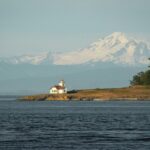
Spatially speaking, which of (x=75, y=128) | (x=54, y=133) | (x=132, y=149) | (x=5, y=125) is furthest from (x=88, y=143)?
(x=5, y=125)

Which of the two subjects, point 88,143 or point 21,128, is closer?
point 88,143

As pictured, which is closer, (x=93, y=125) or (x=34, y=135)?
(x=34, y=135)

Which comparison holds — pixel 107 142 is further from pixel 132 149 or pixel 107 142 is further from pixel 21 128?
pixel 21 128

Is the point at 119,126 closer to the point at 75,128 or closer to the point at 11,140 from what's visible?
the point at 75,128

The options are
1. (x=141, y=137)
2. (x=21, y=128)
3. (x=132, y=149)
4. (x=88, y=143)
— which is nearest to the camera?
(x=132, y=149)

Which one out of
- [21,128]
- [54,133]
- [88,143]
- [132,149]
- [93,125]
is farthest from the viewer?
[93,125]

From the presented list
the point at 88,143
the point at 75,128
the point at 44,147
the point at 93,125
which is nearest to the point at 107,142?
the point at 88,143

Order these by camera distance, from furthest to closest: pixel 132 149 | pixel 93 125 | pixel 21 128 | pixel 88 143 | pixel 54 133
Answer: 1. pixel 93 125
2. pixel 21 128
3. pixel 54 133
4. pixel 88 143
5. pixel 132 149

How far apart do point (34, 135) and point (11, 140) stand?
674 cm

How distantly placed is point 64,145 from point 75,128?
23.0 m

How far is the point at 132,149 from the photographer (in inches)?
2852

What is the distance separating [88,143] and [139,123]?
3220 cm

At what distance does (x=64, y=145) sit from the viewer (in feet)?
251

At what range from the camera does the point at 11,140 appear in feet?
264
